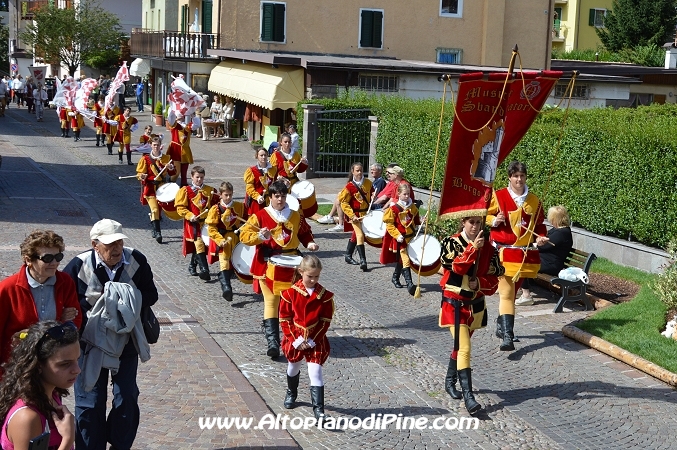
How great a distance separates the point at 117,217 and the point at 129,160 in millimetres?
10005

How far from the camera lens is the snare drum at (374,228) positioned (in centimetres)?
1499

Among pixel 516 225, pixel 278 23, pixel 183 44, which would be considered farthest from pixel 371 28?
pixel 516 225

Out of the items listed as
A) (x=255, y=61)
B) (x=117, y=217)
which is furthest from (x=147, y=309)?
(x=255, y=61)

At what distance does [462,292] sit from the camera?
30.8 feet

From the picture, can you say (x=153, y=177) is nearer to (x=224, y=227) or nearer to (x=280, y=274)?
(x=224, y=227)

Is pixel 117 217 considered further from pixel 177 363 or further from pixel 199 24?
pixel 199 24

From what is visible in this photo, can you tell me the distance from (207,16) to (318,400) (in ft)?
120

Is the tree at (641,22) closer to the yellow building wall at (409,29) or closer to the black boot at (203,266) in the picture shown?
the yellow building wall at (409,29)

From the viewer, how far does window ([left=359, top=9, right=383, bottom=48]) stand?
41.6 meters

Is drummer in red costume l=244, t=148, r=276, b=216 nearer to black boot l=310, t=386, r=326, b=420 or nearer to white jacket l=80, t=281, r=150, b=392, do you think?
black boot l=310, t=386, r=326, b=420

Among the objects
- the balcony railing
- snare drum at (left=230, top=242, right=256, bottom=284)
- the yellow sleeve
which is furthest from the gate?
the balcony railing

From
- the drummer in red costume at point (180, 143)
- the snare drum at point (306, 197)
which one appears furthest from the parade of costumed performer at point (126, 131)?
the snare drum at point (306, 197)

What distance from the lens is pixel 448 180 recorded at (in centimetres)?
948

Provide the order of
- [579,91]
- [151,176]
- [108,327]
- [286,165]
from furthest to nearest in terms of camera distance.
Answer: [579,91] < [151,176] < [286,165] < [108,327]
